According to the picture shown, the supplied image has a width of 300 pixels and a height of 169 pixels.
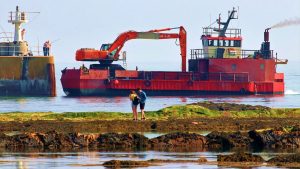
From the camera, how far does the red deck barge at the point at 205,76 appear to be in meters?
93.5

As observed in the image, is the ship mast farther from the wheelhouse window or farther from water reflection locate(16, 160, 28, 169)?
water reflection locate(16, 160, 28, 169)

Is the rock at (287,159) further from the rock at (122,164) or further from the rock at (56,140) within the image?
the rock at (56,140)

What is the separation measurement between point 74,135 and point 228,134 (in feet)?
14.9

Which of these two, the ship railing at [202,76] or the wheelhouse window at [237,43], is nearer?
the ship railing at [202,76]

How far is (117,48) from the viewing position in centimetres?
9644

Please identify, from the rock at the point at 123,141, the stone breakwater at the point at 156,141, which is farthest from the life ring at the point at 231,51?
the rock at the point at 123,141

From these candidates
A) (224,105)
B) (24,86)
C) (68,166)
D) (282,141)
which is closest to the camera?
(68,166)

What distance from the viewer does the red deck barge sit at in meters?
93.5

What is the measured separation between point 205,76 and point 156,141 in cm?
6520

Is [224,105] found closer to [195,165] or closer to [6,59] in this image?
[195,165]

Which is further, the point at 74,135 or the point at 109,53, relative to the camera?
the point at 109,53

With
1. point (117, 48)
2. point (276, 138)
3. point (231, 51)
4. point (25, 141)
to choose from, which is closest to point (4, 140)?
point (25, 141)

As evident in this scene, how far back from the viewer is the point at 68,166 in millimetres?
25406

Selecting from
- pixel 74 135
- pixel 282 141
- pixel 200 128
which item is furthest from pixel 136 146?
pixel 200 128
